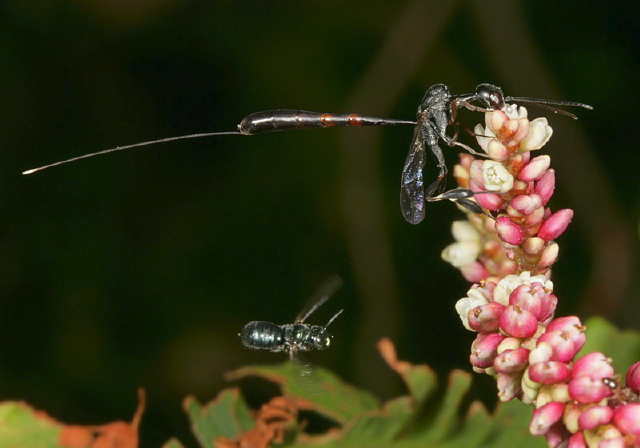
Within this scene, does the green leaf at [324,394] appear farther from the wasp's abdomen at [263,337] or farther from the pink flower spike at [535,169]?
the pink flower spike at [535,169]

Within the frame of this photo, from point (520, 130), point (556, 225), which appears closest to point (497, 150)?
point (520, 130)

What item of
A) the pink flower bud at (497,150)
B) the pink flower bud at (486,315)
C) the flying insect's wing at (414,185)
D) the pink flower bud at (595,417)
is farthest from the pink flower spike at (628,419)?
the flying insect's wing at (414,185)

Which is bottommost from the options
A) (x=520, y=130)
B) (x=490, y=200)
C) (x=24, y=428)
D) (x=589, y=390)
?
(x=24, y=428)

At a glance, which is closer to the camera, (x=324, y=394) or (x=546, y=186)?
(x=546, y=186)

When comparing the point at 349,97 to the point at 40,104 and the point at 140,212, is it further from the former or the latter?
the point at 40,104

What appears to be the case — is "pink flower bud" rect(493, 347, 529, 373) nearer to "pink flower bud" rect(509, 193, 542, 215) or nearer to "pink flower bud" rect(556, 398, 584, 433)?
"pink flower bud" rect(556, 398, 584, 433)

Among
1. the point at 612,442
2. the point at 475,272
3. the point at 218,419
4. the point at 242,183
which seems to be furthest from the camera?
the point at 242,183

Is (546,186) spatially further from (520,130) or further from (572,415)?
(572,415)
